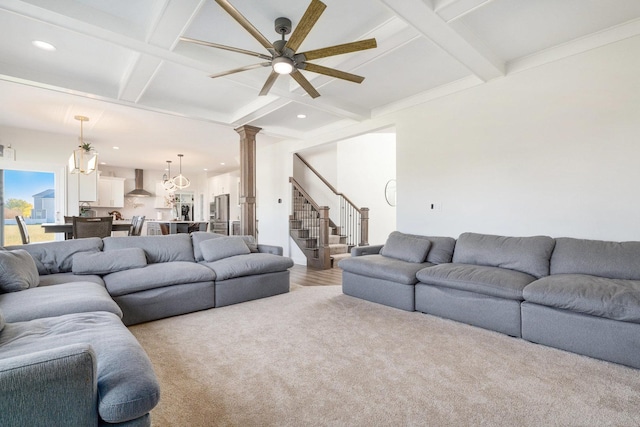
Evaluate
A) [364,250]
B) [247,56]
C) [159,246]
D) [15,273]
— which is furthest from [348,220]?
[15,273]

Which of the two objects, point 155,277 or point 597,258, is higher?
point 597,258

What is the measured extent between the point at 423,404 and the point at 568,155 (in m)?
3.09

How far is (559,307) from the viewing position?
7.92ft

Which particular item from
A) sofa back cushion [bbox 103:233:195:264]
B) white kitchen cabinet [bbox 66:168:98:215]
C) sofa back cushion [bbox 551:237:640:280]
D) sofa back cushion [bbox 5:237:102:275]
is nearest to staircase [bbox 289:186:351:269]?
sofa back cushion [bbox 103:233:195:264]

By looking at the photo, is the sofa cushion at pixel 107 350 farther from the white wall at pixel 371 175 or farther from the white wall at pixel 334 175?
the white wall at pixel 371 175

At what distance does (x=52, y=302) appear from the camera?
2045 millimetres

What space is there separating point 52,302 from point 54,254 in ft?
4.93

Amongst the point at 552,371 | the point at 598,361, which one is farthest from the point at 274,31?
the point at 598,361

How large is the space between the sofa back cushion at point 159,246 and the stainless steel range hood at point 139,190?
7.46m

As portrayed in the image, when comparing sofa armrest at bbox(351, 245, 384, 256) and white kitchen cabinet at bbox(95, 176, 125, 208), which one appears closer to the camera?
sofa armrest at bbox(351, 245, 384, 256)

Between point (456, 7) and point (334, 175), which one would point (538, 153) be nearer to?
point (456, 7)

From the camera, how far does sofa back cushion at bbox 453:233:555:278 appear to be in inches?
120

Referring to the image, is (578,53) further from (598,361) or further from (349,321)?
(349,321)

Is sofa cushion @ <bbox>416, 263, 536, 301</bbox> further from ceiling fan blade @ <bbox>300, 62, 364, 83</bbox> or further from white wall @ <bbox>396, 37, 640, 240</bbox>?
ceiling fan blade @ <bbox>300, 62, 364, 83</bbox>
